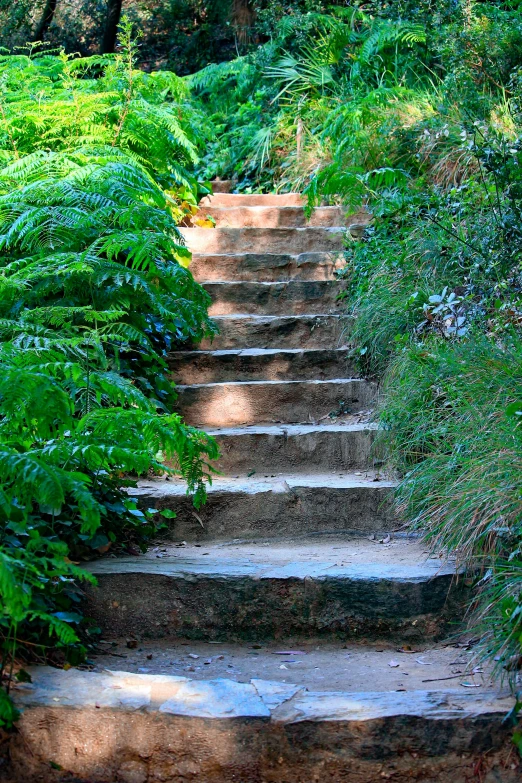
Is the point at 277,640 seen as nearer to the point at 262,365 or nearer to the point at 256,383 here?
the point at 256,383

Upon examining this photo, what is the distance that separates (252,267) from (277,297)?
46cm

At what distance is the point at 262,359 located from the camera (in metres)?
4.32

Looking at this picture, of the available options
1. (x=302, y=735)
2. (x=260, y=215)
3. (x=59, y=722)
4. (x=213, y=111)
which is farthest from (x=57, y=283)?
(x=213, y=111)

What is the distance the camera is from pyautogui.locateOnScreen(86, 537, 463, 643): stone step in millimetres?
2488

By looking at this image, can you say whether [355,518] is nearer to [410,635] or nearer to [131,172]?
[410,635]

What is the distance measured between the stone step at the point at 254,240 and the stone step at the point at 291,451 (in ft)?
7.41

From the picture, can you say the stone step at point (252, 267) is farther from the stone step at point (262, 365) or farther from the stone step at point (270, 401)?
the stone step at point (270, 401)

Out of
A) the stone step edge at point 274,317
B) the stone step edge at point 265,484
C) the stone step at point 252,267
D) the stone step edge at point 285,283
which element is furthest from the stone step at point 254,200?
the stone step edge at point 265,484

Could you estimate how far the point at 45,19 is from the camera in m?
10.8

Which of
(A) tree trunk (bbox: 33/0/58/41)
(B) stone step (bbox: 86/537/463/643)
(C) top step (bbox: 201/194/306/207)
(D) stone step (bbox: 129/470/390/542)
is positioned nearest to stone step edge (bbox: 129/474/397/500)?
(D) stone step (bbox: 129/470/390/542)

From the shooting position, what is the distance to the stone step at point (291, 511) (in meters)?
3.17

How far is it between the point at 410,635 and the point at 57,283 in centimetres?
212

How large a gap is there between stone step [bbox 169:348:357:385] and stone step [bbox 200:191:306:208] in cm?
247

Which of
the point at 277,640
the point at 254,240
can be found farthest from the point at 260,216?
the point at 277,640
